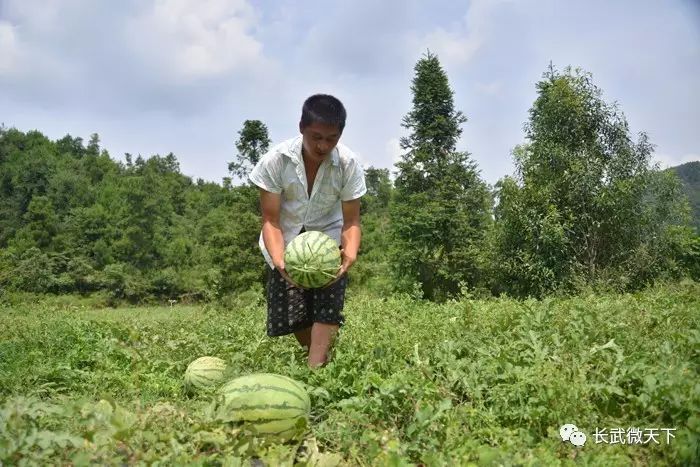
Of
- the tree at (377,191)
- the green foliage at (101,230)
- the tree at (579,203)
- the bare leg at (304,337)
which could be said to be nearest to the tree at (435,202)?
the tree at (579,203)

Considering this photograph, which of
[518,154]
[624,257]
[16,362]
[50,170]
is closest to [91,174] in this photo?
[50,170]

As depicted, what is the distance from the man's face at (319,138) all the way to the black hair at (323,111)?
0.10ft

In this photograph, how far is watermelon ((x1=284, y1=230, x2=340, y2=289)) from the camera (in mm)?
3791

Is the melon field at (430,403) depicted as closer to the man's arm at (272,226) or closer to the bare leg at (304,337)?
the bare leg at (304,337)

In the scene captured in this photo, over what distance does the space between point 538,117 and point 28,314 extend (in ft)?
74.8

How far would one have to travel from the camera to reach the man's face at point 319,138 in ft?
12.0

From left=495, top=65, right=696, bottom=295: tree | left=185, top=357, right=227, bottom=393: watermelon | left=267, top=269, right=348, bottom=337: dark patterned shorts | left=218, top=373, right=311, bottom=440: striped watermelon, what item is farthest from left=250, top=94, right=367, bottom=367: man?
left=495, top=65, right=696, bottom=295: tree

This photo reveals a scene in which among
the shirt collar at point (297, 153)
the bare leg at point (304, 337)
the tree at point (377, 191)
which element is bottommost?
the bare leg at point (304, 337)

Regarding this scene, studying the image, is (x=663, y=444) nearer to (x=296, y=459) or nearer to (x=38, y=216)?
(x=296, y=459)

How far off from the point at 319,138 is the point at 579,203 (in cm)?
2190

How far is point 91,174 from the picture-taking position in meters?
75.4

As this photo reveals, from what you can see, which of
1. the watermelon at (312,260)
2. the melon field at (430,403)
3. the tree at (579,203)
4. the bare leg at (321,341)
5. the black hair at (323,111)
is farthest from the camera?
the tree at (579,203)

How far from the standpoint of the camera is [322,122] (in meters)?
3.63

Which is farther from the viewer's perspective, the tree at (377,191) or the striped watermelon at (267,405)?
the tree at (377,191)
